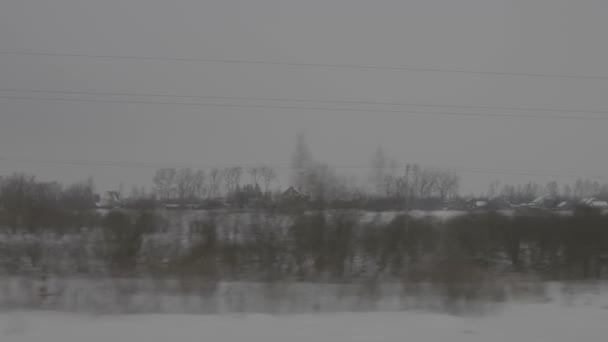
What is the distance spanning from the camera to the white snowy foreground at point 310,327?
5.89 meters

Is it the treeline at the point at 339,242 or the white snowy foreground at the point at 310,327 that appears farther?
the treeline at the point at 339,242

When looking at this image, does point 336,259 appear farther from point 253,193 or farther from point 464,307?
point 464,307

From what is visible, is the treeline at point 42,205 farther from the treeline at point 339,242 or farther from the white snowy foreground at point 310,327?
the white snowy foreground at point 310,327

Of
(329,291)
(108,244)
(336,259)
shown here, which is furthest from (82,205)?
(329,291)

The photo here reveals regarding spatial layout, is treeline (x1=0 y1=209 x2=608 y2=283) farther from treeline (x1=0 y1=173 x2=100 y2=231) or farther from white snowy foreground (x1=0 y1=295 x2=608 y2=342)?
white snowy foreground (x1=0 y1=295 x2=608 y2=342)

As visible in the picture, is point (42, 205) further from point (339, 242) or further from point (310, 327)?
point (310, 327)

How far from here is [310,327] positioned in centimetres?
638

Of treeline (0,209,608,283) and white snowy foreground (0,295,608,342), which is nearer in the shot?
white snowy foreground (0,295,608,342)

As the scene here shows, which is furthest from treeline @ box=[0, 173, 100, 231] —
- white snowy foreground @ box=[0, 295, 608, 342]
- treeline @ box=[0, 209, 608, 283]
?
white snowy foreground @ box=[0, 295, 608, 342]

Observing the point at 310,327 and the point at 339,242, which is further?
the point at 339,242

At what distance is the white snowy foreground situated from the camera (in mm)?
5895

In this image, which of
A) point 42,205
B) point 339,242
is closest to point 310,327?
point 339,242

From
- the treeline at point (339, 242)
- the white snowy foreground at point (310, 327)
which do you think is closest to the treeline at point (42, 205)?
the treeline at point (339, 242)

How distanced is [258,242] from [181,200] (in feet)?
13.7
